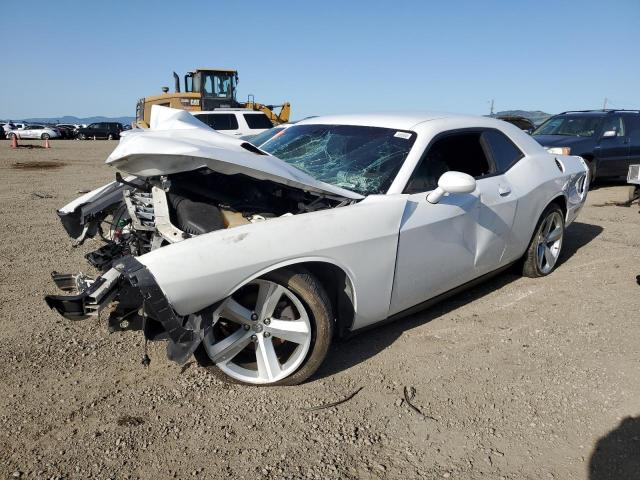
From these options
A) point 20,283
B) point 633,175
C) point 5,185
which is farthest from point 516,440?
point 5,185

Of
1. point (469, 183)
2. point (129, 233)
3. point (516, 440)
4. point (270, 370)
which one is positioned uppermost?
point (469, 183)

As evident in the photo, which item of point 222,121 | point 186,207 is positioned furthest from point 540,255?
point 222,121

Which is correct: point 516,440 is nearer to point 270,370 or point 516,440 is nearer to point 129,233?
point 270,370

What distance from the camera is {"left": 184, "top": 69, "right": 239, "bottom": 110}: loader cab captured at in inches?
778

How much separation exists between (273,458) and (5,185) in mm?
9984

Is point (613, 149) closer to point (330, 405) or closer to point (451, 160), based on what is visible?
point (451, 160)

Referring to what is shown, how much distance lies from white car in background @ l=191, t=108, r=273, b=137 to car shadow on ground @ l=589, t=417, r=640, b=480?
14050mm

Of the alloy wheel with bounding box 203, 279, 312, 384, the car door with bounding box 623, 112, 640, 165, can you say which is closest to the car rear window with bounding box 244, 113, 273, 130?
the car door with bounding box 623, 112, 640, 165

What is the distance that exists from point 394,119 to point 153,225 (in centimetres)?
187

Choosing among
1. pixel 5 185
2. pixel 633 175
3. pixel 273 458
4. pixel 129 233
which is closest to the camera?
pixel 273 458

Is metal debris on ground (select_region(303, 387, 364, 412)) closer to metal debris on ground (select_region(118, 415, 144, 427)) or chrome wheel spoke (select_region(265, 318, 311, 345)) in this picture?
chrome wheel spoke (select_region(265, 318, 311, 345))

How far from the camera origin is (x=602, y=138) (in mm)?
9656

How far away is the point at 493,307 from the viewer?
4.00 metres

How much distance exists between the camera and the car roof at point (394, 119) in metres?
3.56
